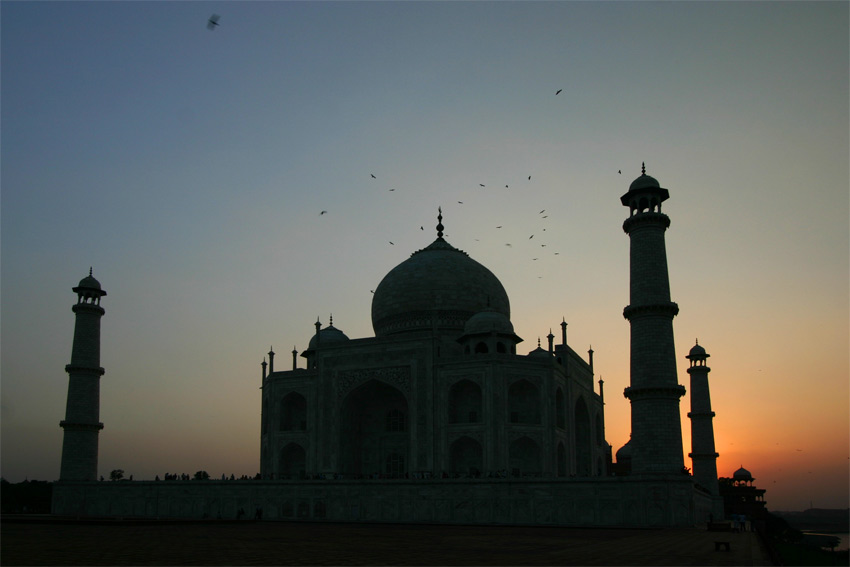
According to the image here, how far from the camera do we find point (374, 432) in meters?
37.1

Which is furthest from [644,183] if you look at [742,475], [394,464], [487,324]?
[742,475]

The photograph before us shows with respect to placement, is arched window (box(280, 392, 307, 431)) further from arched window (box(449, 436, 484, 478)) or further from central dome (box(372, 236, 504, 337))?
arched window (box(449, 436, 484, 478))

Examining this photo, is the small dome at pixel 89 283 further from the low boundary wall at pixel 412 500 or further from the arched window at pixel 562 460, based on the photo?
the arched window at pixel 562 460

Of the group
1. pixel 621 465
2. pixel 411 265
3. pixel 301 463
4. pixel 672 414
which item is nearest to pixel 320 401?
pixel 301 463

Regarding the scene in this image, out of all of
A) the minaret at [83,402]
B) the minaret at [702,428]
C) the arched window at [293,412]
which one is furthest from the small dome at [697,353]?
the minaret at [83,402]

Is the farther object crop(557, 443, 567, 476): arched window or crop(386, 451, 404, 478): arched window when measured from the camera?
crop(386, 451, 404, 478): arched window

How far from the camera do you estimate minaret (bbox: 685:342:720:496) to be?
122ft

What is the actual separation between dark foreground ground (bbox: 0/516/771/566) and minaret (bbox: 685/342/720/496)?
1992 centimetres

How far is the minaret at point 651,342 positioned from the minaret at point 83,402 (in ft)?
77.1

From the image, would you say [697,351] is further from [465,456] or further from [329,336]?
[329,336]

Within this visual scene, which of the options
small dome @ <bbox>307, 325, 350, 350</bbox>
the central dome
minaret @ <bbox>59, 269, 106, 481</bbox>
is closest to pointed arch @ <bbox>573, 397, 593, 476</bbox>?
the central dome

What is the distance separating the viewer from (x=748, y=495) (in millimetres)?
48969

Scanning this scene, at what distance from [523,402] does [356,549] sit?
71.6 feet

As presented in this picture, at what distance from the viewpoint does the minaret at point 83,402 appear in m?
35.1
